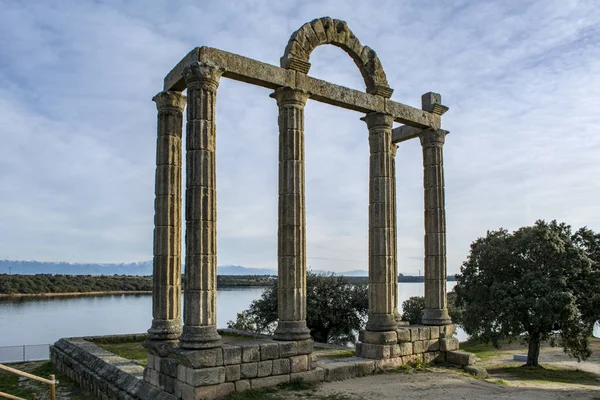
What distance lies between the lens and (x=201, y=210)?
12258 mm

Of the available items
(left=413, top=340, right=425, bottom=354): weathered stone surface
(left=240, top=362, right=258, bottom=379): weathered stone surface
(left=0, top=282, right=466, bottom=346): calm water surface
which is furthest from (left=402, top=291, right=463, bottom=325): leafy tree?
(left=240, top=362, right=258, bottom=379): weathered stone surface

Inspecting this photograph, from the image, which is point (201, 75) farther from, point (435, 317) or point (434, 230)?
point (435, 317)

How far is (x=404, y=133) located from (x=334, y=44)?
203 inches

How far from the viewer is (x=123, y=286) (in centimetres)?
11750

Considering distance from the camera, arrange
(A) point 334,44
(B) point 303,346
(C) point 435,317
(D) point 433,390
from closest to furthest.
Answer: (D) point 433,390, (B) point 303,346, (A) point 334,44, (C) point 435,317

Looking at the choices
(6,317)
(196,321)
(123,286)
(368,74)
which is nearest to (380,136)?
(368,74)

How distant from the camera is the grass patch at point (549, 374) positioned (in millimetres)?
26031

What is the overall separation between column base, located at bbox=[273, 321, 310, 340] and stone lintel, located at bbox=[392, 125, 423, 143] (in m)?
8.46

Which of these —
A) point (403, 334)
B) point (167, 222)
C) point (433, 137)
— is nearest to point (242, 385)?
point (167, 222)

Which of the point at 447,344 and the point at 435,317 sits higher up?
the point at 435,317

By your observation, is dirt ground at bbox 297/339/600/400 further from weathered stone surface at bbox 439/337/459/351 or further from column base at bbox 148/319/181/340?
column base at bbox 148/319/181/340

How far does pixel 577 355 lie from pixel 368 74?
21660mm

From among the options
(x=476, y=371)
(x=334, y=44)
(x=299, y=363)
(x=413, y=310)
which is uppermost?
(x=334, y=44)

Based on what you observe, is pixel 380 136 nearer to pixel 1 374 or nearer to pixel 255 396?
pixel 255 396
